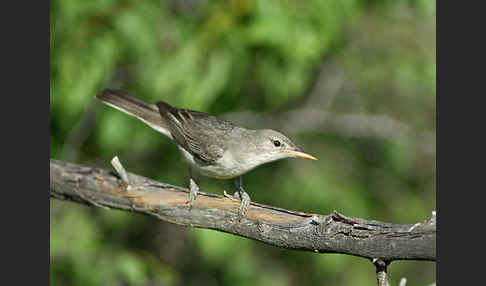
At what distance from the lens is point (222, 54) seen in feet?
14.9

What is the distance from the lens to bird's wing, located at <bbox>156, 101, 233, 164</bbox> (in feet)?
13.9

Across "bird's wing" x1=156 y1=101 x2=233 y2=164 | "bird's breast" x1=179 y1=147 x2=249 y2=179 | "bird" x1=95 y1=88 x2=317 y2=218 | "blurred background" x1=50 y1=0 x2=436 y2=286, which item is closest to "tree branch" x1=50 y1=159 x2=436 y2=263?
"bird" x1=95 y1=88 x2=317 y2=218

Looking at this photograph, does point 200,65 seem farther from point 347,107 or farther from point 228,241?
point 347,107

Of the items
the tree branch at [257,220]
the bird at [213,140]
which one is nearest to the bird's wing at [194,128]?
the bird at [213,140]

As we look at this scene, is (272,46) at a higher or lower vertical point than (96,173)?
higher

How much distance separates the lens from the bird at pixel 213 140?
4055 millimetres

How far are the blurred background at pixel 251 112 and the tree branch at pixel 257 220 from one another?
0.79 metres

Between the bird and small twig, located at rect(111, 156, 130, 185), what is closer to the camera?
small twig, located at rect(111, 156, 130, 185)

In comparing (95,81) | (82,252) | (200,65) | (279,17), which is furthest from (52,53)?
(279,17)

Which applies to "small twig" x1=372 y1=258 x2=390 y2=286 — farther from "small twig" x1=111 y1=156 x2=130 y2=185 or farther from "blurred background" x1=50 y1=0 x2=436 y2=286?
"blurred background" x1=50 y1=0 x2=436 y2=286

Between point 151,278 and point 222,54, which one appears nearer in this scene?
point 222,54

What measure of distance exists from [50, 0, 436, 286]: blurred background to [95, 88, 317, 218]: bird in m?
0.25

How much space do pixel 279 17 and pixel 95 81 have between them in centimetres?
177

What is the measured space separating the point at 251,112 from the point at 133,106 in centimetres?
167
